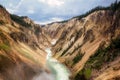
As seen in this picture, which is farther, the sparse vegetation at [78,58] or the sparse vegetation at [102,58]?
the sparse vegetation at [78,58]

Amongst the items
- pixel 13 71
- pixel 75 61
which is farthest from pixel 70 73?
pixel 13 71

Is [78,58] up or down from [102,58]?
up

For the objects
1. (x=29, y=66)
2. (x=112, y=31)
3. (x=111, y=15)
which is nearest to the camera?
(x=29, y=66)

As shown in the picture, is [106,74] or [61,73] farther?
[61,73]

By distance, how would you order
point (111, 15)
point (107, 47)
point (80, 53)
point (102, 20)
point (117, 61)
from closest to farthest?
point (117, 61)
point (107, 47)
point (80, 53)
point (111, 15)
point (102, 20)

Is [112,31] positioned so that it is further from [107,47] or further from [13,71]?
[13,71]

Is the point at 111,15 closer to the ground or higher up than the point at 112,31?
higher up

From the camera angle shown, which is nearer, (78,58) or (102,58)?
(102,58)

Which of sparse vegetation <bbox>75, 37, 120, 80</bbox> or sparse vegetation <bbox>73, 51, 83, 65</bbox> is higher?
sparse vegetation <bbox>73, 51, 83, 65</bbox>

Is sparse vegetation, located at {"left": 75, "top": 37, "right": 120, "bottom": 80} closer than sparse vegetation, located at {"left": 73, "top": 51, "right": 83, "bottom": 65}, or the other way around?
sparse vegetation, located at {"left": 75, "top": 37, "right": 120, "bottom": 80}

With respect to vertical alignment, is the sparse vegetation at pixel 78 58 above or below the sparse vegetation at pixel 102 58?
above

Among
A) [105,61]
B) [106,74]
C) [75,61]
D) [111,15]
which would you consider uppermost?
[111,15]
